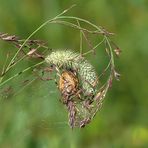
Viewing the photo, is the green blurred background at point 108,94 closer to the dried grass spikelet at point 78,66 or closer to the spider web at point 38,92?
the spider web at point 38,92

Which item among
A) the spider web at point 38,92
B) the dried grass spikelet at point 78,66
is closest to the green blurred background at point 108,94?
the spider web at point 38,92

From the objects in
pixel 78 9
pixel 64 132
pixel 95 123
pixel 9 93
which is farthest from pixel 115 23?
pixel 9 93

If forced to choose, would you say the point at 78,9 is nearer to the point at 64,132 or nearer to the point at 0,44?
the point at 0,44

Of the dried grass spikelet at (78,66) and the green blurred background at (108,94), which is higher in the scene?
the dried grass spikelet at (78,66)

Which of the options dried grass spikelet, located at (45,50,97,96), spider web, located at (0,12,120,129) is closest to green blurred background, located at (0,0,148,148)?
spider web, located at (0,12,120,129)

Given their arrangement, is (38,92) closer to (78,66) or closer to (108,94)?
(78,66)

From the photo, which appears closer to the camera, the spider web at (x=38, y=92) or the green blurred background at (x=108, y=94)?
the spider web at (x=38, y=92)

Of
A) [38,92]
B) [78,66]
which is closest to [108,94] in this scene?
[38,92]
